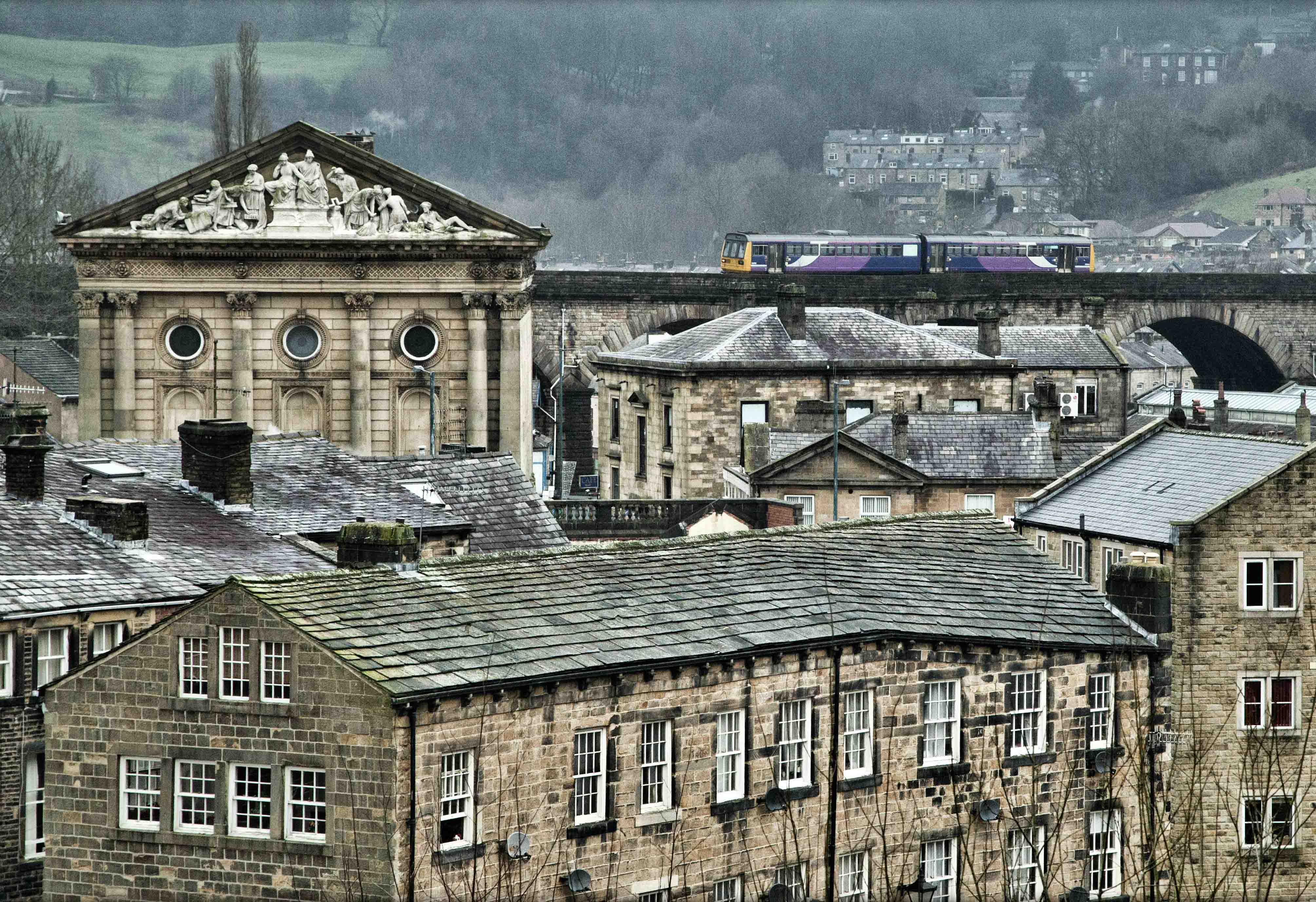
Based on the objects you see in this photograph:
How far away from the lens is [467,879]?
945 inches

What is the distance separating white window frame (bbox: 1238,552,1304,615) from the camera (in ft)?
119

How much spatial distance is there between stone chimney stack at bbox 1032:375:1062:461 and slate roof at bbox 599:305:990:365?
6.74ft

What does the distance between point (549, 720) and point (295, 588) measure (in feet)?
9.51

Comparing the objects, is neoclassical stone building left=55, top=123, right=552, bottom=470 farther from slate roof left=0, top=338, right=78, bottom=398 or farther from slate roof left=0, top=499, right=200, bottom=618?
slate roof left=0, top=499, right=200, bottom=618

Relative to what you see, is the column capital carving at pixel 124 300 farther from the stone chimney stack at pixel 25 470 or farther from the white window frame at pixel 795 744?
the white window frame at pixel 795 744

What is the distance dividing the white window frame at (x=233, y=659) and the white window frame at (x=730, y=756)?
5263 mm

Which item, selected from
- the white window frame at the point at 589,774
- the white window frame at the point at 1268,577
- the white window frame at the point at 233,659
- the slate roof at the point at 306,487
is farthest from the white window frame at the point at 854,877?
the slate roof at the point at 306,487

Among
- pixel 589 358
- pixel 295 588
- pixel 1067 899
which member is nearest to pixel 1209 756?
pixel 1067 899

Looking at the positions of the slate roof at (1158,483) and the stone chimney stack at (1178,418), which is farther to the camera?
the stone chimney stack at (1178,418)

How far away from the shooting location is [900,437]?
59.7 metres

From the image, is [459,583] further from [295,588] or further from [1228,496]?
[1228,496]

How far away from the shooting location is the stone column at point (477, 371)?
230 ft

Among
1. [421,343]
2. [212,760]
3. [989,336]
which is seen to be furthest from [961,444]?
[212,760]

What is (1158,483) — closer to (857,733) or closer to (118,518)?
(857,733)
